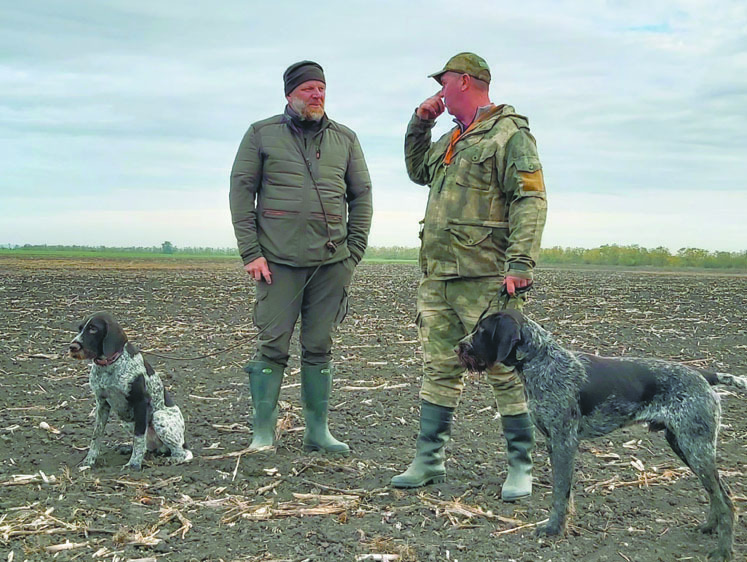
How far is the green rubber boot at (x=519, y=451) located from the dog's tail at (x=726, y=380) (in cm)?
132

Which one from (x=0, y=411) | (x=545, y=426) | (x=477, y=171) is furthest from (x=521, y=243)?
(x=0, y=411)

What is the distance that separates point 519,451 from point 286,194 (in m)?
2.85

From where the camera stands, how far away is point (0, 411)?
27.3ft

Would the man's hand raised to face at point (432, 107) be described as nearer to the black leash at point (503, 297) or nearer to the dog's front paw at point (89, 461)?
the black leash at point (503, 297)

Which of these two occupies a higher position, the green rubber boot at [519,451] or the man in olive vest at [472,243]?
the man in olive vest at [472,243]

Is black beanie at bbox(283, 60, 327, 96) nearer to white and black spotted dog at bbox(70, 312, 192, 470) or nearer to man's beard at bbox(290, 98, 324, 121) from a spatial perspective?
man's beard at bbox(290, 98, 324, 121)

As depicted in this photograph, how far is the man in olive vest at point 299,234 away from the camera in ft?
21.8

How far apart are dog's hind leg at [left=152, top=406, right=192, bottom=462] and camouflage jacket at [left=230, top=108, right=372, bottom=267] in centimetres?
150

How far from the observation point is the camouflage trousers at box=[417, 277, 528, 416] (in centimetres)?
575

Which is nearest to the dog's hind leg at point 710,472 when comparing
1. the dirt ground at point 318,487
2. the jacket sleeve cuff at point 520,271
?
the dirt ground at point 318,487

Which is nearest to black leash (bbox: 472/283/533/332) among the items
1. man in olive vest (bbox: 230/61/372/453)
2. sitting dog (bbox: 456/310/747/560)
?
sitting dog (bbox: 456/310/747/560)

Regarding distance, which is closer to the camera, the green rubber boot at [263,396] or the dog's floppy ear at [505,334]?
the dog's floppy ear at [505,334]

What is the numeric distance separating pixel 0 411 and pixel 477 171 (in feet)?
19.3

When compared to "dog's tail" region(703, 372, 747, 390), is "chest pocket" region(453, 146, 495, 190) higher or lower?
higher
